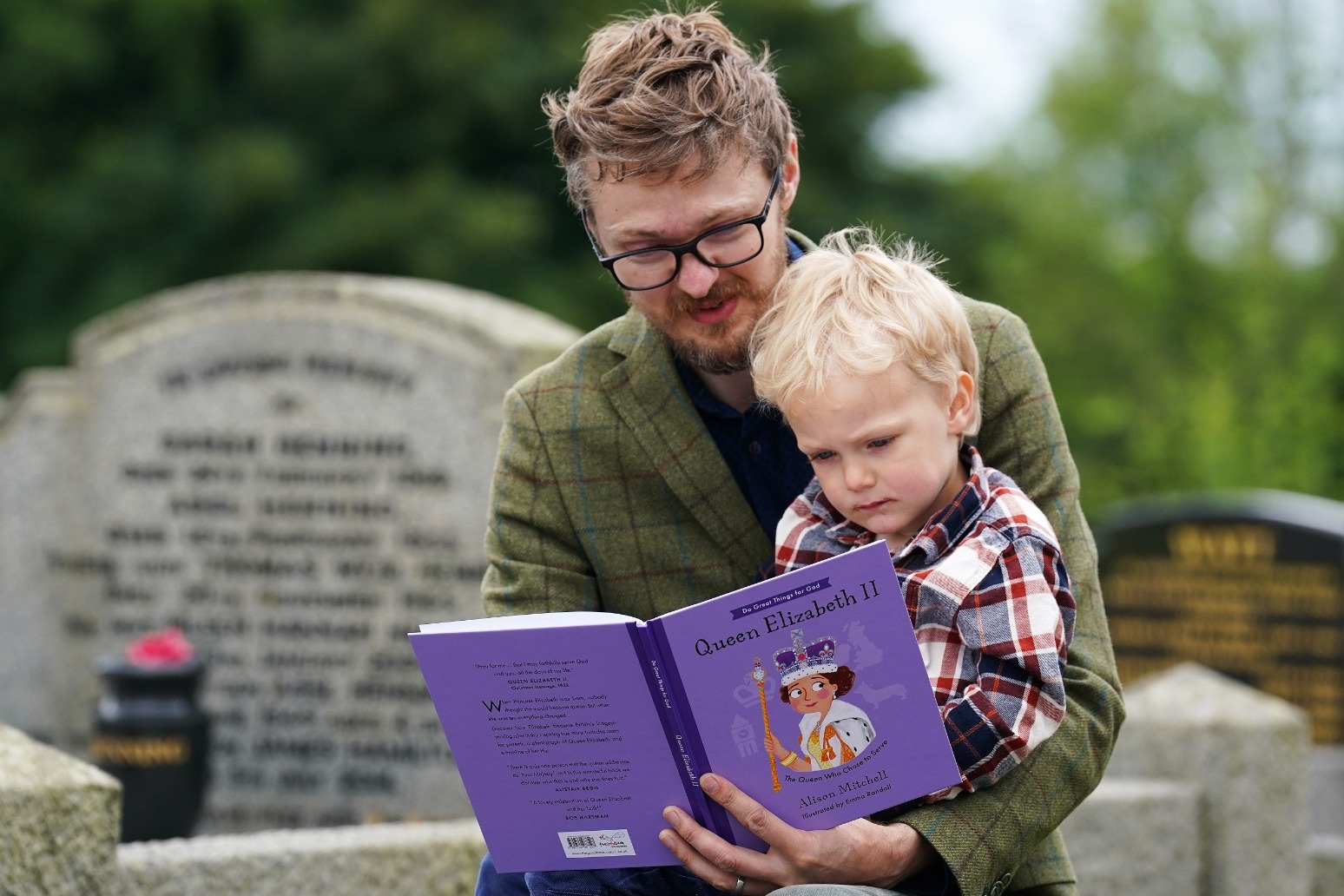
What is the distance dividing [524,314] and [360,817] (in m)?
2.01

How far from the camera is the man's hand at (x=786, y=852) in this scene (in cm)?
223

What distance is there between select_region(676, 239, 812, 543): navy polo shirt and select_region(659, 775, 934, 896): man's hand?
65 centimetres

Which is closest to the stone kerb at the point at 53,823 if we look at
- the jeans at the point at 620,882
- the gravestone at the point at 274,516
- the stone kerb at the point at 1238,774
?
the jeans at the point at 620,882

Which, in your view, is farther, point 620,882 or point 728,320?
point 728,320

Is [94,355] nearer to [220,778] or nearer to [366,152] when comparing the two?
[220,778]

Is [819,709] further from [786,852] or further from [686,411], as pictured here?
[686,411]

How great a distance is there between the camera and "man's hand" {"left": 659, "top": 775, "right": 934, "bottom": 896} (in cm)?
223

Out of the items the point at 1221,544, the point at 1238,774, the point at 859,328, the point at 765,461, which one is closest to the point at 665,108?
the point at 859,328

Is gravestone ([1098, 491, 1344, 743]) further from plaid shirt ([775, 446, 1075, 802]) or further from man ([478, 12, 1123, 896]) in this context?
plaid shirt ([775, 446, 1075, 802])

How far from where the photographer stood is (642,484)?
112 inches

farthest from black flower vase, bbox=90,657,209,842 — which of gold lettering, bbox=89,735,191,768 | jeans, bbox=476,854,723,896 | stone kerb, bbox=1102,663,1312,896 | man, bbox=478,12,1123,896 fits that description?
jeans, bbox=476,854,723,896

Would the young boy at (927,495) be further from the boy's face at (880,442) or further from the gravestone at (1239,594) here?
the gravestone at (1239,594)

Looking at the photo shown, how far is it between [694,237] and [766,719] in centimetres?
86

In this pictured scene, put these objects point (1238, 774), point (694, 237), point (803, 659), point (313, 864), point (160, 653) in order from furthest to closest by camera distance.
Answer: point (160, 653)
point (1238, 774)
point (313, 864)
point (694, 237)
point (803, 659)
